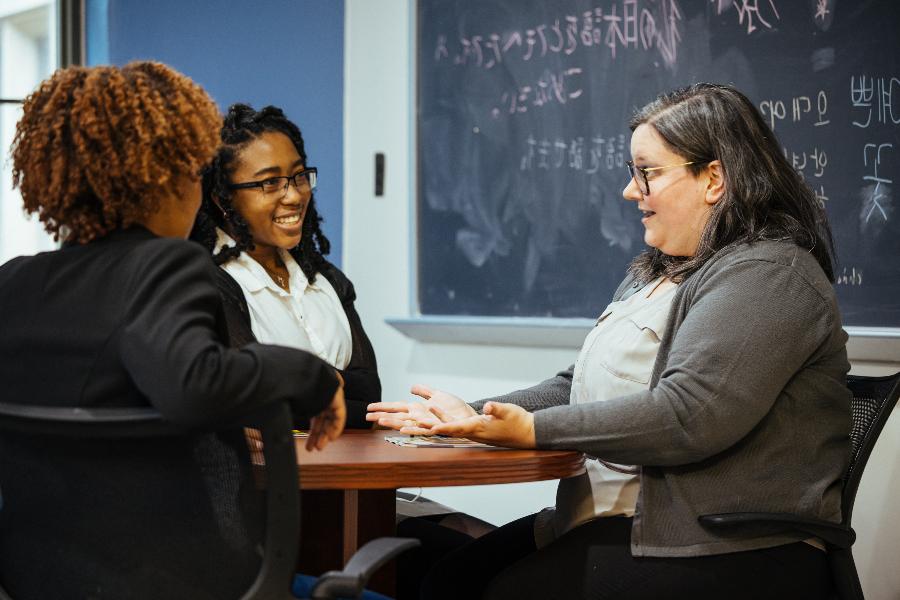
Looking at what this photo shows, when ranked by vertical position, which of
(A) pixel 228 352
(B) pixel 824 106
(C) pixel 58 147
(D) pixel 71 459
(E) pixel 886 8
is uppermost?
(E) pixel 886 8

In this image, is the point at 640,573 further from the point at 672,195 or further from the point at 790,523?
the point at 672,195

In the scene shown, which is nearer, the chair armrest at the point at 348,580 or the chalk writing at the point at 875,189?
the chair armrest at the point at 348,580

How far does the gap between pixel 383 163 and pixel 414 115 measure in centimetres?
25

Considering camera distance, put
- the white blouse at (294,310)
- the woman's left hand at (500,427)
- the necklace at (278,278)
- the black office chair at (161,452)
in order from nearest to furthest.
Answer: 1. the black office chair at (161,452)
2. the woman's left hand at (500,427)
3. the white blouse at (294,310)
4. the necklace at (278,278)

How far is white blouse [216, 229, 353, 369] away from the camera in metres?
2.47

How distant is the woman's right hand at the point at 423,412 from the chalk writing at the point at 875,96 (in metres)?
1.45

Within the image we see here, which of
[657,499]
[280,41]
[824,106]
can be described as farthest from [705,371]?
[280,41]

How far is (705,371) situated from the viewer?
5.48 ft

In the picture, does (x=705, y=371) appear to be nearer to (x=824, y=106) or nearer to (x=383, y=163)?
(x=824, y=106)

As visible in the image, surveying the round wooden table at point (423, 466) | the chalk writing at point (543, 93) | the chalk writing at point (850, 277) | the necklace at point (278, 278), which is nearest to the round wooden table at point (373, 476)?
the round wooden table at point (423, 466)

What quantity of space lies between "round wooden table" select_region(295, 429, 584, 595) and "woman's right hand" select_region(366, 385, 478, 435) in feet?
0.17

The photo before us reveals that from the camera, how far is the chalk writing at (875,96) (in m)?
2.65

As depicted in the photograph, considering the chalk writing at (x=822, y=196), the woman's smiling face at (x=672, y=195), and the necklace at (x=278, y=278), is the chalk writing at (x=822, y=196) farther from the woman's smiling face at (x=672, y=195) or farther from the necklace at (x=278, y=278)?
the necklace at (x=278, y=278)

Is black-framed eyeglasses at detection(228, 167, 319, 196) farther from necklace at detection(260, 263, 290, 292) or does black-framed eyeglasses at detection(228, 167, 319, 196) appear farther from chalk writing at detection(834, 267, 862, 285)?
chalk writing at detection(834, 267, 862, 285)
